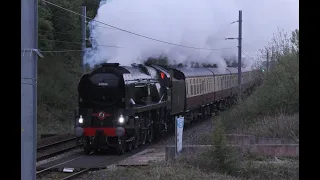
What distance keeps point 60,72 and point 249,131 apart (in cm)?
1549

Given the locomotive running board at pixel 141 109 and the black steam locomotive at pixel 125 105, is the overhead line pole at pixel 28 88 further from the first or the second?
the locomotive running board at pixel 141 109

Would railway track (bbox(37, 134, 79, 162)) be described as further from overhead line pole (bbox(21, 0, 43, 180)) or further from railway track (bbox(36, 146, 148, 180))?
overhead line pole (bbox(21, 0, 43, 180))

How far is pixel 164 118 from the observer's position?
16.8 meters

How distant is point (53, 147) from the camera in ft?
49.9

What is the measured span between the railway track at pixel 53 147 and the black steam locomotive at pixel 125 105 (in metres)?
1.07

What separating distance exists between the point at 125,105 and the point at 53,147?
3.65 metres

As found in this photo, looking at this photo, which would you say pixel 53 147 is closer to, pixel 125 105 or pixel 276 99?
pixel 125 105

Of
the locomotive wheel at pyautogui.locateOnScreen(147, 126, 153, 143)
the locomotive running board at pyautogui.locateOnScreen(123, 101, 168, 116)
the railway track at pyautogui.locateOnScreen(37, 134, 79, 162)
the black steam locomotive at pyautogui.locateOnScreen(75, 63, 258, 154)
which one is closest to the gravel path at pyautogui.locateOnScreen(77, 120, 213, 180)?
the locomotive wheel at pyautogui.locateOnScreen(147, 126, 153, 143)

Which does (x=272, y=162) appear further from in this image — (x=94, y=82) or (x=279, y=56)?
(x=279, y=56)

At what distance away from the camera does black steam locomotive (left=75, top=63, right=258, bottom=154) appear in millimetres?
13004

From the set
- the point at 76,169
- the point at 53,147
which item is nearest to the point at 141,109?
the point at 76,169

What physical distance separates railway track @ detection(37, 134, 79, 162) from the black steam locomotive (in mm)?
1071

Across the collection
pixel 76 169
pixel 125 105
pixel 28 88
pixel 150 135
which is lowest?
pixel 76 169
